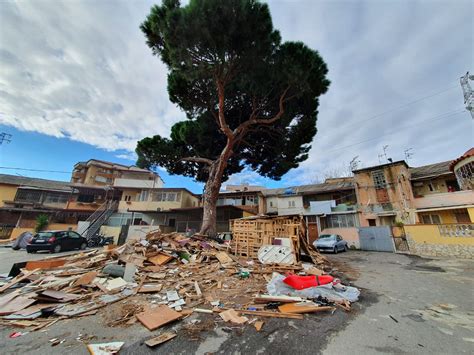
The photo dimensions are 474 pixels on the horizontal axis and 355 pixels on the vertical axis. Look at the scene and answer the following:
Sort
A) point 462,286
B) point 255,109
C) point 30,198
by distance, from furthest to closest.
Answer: point 30,198 < point 255,109 < point 462,286

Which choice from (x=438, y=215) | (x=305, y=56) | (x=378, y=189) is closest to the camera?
(x=305, y=56)

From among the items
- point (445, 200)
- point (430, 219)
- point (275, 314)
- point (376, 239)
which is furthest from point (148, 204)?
point (445, 200)

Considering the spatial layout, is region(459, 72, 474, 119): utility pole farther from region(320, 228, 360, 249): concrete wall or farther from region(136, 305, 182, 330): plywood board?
region(136, 305, 182, 330): plywood board

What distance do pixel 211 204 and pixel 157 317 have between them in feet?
27.2

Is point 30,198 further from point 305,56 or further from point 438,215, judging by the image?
point 438,215

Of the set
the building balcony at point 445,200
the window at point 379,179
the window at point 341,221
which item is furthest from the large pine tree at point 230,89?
the building balcony at point 445,200

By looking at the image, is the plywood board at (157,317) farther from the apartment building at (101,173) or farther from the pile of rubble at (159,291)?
the apartment building at (101,173)

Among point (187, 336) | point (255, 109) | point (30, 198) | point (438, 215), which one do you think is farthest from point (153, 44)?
point (30, 198)

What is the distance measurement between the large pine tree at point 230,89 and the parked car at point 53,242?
6637 mm

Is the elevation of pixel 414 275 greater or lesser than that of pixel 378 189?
lesser

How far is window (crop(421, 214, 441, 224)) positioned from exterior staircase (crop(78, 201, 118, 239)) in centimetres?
3168

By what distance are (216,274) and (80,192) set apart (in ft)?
100

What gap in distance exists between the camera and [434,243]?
12461mm

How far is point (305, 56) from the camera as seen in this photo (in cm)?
1024
